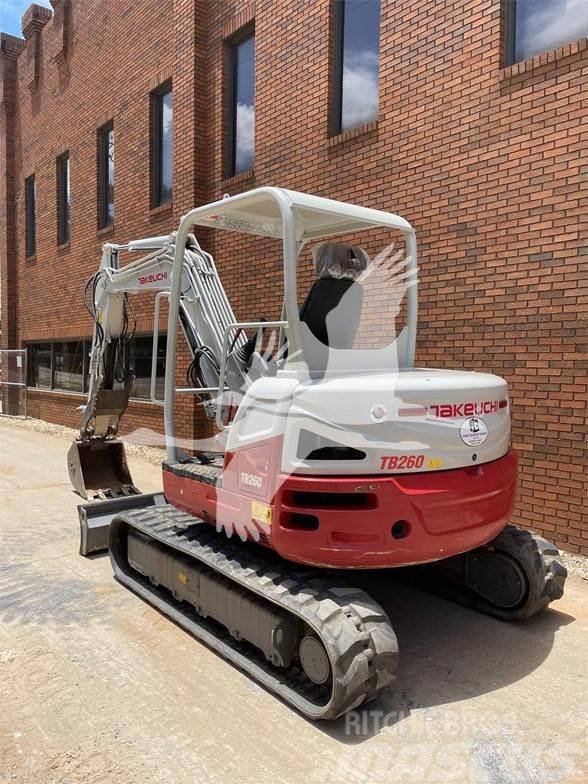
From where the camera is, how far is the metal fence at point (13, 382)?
1691 centimetres

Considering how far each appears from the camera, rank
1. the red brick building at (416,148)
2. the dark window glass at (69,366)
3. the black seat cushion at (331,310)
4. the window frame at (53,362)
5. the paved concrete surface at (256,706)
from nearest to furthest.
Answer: the paved concrete surface at (256,706)
the black seat cushion at (331,310)
the red brick building at (416,148)
the window frame at (53,362)
the dark window glass at (69,366)

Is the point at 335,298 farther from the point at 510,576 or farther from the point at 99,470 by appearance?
the point at 99,470

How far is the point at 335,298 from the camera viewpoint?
Result: 12.8 ft

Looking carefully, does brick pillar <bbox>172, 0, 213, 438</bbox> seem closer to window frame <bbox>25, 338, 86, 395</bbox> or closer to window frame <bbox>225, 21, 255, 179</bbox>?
window frame <bbox>225, 21, 255, 179</bbox>

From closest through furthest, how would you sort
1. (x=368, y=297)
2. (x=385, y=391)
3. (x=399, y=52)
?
(x=385, y=391), (x=368, y=297), (x=399, y=52)

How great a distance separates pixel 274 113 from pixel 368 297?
16.6 ft

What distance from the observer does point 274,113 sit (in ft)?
27.3

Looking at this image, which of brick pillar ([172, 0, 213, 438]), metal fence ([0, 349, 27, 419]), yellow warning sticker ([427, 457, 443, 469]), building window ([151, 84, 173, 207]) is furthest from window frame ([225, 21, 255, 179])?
metal fence ([0, 349, 27, 419])

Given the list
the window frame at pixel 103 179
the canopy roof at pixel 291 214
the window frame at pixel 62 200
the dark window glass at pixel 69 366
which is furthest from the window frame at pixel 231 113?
the window frame at pixel 62 200

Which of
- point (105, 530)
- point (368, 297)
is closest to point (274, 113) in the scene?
point (368, 297)

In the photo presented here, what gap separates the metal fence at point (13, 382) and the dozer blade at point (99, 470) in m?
10.6

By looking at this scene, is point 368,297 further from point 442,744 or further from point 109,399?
point 109,399

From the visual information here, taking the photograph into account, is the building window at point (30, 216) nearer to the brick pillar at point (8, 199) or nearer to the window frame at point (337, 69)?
the brick pillar at point (8, 199)

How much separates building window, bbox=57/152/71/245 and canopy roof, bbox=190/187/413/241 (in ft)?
37.4
